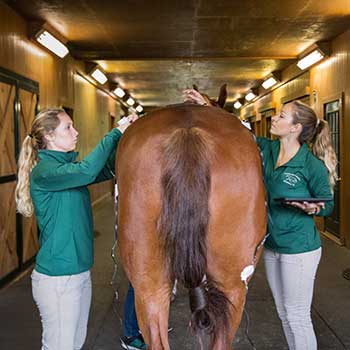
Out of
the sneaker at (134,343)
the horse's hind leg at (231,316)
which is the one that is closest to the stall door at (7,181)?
the sneaker at (134,343)

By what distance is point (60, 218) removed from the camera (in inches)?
72.1

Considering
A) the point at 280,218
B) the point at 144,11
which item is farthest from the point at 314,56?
the point at 280,218

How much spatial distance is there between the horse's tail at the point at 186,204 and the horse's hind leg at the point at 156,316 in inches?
4.2

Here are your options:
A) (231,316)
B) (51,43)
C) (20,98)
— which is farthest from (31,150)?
(51,43)

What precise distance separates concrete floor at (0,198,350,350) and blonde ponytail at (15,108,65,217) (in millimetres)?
813

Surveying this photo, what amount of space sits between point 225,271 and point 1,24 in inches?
132

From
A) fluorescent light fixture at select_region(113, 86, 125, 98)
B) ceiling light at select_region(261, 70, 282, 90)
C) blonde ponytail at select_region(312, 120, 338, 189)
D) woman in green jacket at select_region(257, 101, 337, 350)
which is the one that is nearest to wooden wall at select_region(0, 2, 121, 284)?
woman in green jacket at select_region(257, 101, 337, 350)

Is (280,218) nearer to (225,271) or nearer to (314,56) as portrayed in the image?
(225,271)

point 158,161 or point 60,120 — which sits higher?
point 60,120

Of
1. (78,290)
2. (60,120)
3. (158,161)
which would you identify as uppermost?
(60,120)

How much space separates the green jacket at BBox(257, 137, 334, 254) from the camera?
6.88ft

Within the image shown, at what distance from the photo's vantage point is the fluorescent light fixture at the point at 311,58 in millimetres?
5965

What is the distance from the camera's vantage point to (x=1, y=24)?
13.0 ft

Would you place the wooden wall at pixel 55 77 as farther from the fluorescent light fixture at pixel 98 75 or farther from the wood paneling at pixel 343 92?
the wood paneling at pixel 343 92
